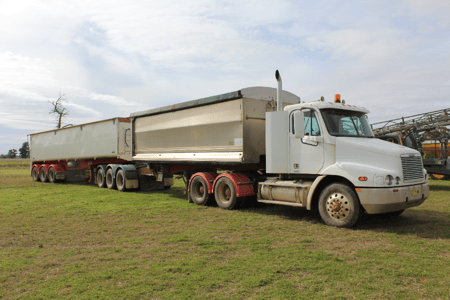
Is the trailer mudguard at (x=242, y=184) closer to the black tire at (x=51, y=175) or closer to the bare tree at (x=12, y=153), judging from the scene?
the black tire at (x=51, y=175)

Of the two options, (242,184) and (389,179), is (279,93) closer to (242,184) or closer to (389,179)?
(242,184)

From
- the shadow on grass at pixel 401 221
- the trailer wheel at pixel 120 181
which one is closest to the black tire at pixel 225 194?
the shadow on grass at pixel 401 221

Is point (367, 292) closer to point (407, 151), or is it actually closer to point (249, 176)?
point (407, 151)

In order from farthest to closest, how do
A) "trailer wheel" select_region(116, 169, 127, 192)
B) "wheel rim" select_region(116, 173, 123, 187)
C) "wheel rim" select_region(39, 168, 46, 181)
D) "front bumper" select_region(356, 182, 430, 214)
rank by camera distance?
"wheel rim" select_region(39, 168, 46, 181), "wheel rim" select_region(116, 173, 123, 187), "trailer wheel" select_region(116, 169, 127, 192), "front bumper" select_region(356, 182, 430, 214)

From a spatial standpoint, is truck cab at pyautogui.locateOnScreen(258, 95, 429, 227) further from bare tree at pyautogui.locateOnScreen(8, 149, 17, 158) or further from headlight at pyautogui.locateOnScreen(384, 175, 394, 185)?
bare tree at pyautogui.locateOnScreen(8, 149, 17, 158)

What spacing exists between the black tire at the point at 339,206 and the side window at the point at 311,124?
4.44ft

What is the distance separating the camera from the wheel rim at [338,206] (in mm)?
7996

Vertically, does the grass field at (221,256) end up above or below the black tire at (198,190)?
below

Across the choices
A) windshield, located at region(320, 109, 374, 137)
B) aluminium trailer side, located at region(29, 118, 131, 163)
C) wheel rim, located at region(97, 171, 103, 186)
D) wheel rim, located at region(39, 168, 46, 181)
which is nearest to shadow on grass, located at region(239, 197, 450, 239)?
windshield, located at region(320, 109, 374, 137)

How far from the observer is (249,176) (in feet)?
35.7

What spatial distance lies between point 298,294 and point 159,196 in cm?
1094

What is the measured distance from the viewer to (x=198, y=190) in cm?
1227

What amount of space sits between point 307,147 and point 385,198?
7.16ft

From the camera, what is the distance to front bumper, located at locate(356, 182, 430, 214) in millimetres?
7453
